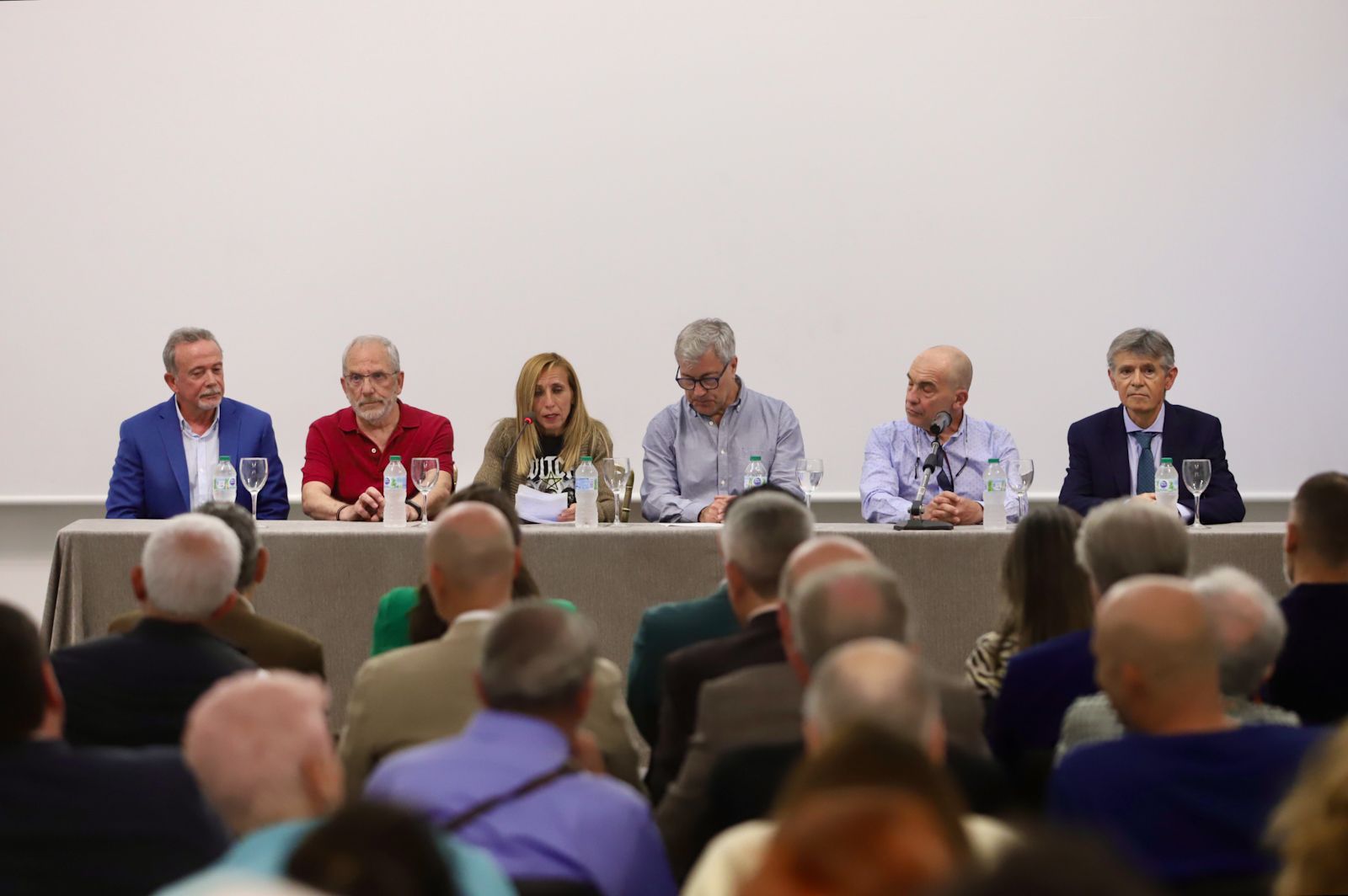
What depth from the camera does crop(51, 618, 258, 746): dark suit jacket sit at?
247 centimetres

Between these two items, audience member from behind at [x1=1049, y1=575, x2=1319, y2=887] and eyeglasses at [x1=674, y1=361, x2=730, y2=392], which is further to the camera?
eyeglasses at [x1=674, y1=361, x2=730, y2=392]

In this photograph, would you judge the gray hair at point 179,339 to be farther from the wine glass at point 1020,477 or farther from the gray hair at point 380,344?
the wine glass at point 1020,477

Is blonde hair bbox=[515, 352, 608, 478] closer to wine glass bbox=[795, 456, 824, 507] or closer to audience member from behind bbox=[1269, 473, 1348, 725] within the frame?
wine glass bbox=[795, 456, 824, 507]

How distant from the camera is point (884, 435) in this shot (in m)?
5.02

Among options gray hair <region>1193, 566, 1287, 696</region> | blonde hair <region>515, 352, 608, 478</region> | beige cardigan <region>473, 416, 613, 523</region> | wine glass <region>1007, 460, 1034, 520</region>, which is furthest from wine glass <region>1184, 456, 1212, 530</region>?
gray hair <region>1193, 566, 1287, 696</region>

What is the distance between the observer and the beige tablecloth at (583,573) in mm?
4168

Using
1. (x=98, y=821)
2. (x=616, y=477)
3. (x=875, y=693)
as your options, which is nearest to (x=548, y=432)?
(x=616, y=477)

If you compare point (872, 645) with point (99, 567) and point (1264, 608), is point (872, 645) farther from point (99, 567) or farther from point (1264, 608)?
point (99, 567)

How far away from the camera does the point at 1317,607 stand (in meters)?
2.82

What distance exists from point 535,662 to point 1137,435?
3476 mm

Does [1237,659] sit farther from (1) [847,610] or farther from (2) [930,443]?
(2) [930,443]

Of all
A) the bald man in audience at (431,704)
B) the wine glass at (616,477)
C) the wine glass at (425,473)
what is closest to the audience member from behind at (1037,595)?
the bald man in audience at (431,704)

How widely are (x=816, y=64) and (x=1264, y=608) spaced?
4.05 metres

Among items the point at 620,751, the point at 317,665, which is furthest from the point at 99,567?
the point at 620,751
